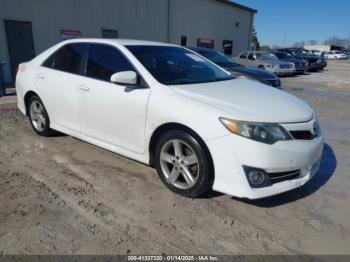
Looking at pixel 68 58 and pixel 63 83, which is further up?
pixel 68 58

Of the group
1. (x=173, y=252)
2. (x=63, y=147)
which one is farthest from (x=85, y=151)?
(x=173, y=252)

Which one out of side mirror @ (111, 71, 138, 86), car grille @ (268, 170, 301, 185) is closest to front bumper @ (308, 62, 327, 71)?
car grille @ (268, 170, 301, 185)

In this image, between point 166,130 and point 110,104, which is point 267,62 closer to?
point 110,104

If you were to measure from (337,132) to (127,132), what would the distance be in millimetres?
4455

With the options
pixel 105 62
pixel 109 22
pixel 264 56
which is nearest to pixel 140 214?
pixel 105 62

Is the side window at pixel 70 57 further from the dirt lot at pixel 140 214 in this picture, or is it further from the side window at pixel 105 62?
the dirt lot at pixel 140 214

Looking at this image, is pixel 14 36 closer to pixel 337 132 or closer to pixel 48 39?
pixel 48 39

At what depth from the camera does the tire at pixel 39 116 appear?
4.77 metres

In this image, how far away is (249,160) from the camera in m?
2.70

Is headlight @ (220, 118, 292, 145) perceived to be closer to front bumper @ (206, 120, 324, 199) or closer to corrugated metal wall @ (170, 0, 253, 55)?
front bumper @ (206, 120, 324, 199)

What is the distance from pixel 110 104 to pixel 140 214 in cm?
138

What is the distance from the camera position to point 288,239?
2602 mm

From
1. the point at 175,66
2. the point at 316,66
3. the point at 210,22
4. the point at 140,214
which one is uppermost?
the point at 210,22

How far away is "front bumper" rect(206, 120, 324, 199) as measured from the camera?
270 centimetres
